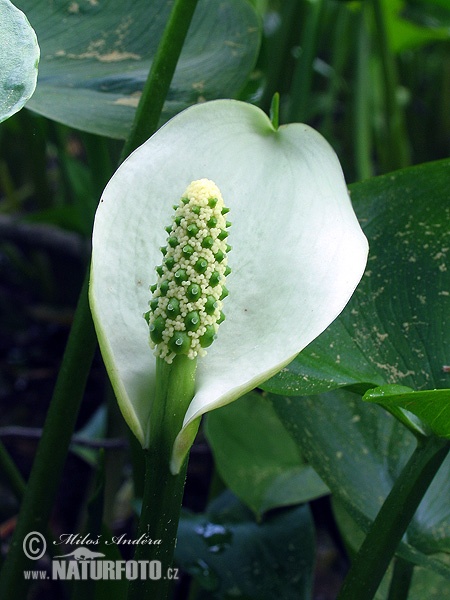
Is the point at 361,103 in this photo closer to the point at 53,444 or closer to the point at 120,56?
the point at 120,56

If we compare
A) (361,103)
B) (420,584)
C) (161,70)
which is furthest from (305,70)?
(420,584)

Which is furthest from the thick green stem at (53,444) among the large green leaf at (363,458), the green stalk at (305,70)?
the green stalk at (305,70)

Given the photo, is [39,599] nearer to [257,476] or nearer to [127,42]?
[257,476]

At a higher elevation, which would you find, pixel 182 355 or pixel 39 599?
pixel 182 355

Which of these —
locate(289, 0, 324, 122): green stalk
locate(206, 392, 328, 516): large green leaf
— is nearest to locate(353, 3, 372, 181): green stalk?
locate(289, 0, 324, 122): green stalk

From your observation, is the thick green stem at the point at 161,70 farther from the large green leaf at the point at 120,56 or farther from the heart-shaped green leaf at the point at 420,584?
the heart-shaped green leaf at the point at 420,584

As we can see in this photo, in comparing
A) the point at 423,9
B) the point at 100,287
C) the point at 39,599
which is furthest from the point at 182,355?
the point at 423,9

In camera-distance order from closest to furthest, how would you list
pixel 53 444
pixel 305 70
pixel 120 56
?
pixel 53 444, pixel 120 56, pixel 305 70
